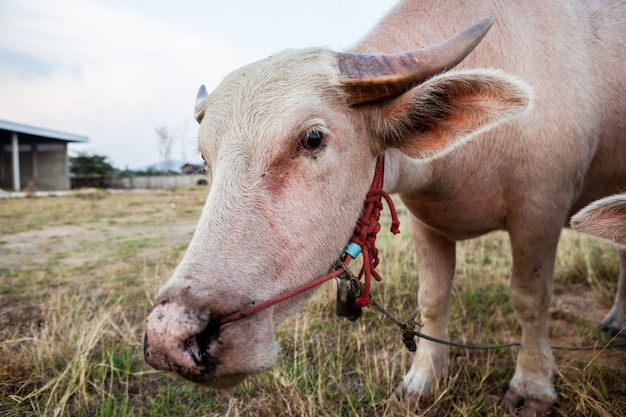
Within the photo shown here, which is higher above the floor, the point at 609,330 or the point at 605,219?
the point at 605,219

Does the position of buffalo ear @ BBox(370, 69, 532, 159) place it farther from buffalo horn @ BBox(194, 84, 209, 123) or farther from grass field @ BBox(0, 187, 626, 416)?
grass field @ BBox(0, 187, 626, 416)

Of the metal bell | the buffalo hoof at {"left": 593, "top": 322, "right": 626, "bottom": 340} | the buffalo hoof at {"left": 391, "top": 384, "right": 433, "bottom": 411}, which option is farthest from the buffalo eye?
the buffalo hoof at {"left": 593, "top": 322, "right": 626, "bottom": 340}

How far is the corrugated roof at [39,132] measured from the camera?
21.1 m

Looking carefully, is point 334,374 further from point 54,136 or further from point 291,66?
point 54,136

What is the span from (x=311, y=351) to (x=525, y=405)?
1263 millimetres

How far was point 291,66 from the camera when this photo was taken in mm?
1738

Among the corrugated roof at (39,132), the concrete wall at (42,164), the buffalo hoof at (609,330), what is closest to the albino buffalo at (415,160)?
the buffalo hoof at (609,330)

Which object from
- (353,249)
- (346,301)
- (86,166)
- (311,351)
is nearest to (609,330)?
(311,351)

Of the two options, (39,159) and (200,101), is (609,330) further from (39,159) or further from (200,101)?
(39,159)

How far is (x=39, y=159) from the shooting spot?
82.4ft

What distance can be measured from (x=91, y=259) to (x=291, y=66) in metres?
5.30

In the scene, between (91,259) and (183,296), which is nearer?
(183,296)

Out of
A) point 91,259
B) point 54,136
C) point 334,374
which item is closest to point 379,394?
point 334,374

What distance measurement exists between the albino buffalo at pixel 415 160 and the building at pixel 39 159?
25.7m
